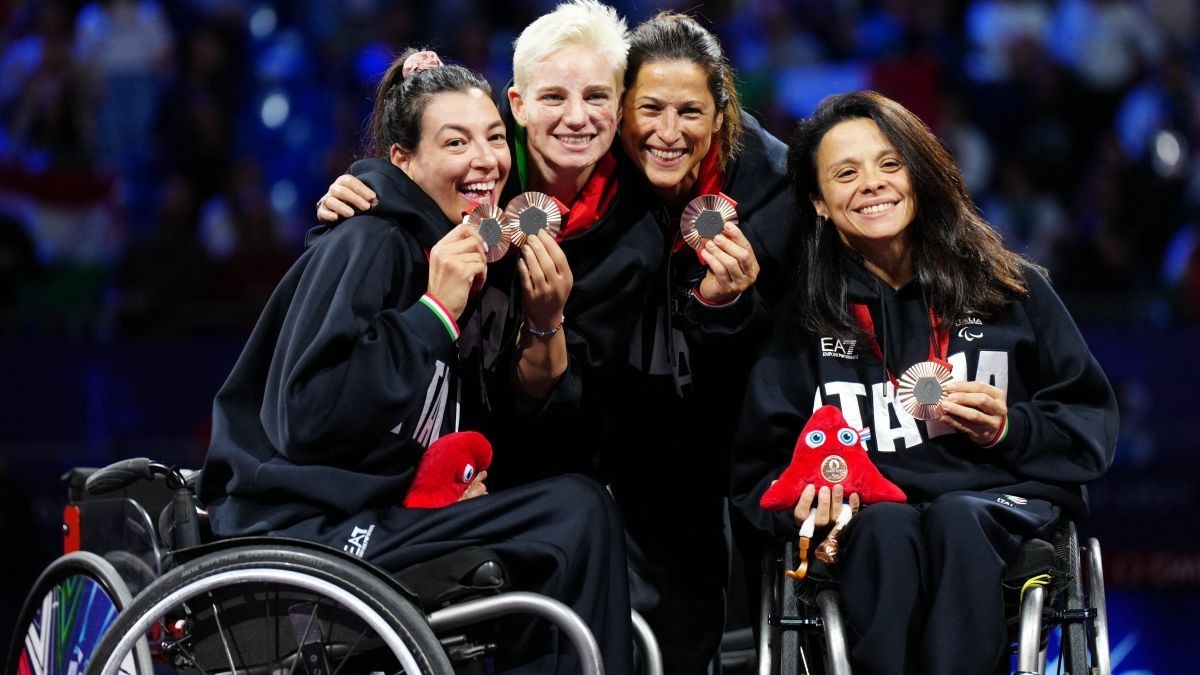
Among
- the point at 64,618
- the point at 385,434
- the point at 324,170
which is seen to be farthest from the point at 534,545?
the point at 324,170

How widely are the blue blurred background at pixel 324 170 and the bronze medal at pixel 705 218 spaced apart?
9.35 ft

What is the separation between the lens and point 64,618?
355 cm

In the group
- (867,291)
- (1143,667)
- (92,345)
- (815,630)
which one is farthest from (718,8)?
(815,630)

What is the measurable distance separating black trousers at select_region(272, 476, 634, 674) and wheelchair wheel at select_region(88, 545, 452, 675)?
17cm

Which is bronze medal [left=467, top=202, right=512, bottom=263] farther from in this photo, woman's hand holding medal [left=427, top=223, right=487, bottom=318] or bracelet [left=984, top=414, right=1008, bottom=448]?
bracelet [left=984, top=414, right=1008, bottom=448]

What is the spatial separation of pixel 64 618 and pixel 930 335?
205 cm

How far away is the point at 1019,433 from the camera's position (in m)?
3.26

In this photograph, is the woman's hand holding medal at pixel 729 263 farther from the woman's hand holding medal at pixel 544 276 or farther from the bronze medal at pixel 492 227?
the bronze medal at pixel 492 227

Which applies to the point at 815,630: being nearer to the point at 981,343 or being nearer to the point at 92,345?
the point at 981,343

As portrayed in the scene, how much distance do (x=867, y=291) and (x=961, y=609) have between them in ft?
2.61

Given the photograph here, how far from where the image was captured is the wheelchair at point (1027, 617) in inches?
115

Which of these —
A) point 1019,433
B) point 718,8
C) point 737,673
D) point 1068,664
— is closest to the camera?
point 1068,664

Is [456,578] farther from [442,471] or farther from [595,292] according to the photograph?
[595,292]

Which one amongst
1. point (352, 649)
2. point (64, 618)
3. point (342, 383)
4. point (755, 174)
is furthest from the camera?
point (755, 174)
